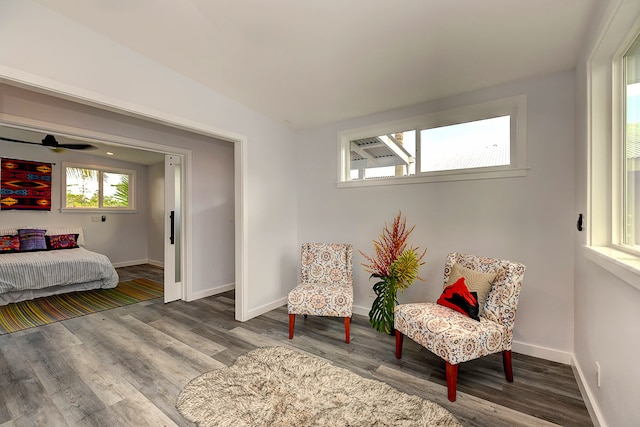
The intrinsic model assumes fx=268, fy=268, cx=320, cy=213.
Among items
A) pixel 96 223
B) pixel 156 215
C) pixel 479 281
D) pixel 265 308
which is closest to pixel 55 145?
pixel 96 223

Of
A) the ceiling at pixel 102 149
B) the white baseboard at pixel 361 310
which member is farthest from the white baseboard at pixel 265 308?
the ceiling at pixel 102 149

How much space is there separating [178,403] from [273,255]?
6.54ft

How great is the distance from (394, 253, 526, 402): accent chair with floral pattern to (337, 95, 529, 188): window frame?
0.90 metres

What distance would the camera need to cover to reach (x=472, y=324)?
1884 millimetres

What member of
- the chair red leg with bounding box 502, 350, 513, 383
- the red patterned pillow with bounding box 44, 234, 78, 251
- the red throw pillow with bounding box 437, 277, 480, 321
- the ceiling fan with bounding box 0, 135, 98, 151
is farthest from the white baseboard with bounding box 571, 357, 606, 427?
the red patterned pillow with bounding box 44, 234, 78, 251

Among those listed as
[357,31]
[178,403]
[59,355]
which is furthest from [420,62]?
[59,355]

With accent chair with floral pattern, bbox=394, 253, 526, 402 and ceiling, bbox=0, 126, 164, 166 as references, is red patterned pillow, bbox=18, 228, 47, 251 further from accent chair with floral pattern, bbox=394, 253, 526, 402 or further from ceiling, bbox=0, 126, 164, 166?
accent chair with floral pattern, bbox=394, 253, 526, 402

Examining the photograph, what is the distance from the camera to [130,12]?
171 centimetres

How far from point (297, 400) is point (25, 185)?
6220mm

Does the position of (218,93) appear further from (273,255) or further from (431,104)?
(431,104)

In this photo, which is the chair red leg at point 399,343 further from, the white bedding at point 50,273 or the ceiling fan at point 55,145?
the ceiling fan at point 55,145

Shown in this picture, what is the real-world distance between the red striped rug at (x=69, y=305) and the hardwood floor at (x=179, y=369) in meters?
0.29

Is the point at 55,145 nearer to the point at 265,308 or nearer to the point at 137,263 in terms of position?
the point at 137,263

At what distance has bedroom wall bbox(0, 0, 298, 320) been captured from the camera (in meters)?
1.66
